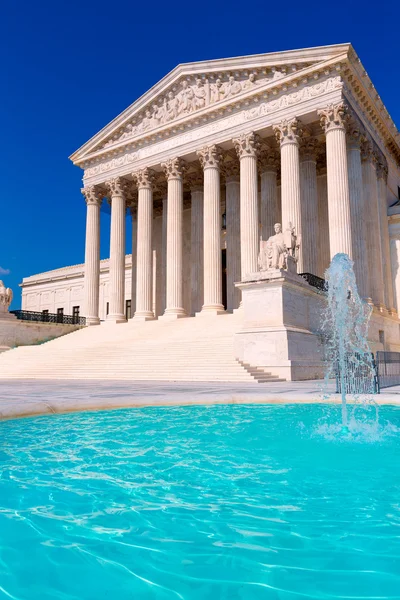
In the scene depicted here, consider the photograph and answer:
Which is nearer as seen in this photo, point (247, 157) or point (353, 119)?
point (353, 119)

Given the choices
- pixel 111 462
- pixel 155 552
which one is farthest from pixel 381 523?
pixel 111 462

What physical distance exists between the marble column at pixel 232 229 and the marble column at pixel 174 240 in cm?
381

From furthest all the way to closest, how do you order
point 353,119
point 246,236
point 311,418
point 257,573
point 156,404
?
point 246,236 < point 353,119 < point 156,404 < point 311,418 < point 257,573

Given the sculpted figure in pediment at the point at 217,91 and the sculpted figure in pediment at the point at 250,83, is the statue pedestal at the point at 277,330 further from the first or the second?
the sculpted figure in pediment at the point at 217,91

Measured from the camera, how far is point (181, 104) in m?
34.7

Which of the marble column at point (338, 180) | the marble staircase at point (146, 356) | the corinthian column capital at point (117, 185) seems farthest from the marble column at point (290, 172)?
the corinthian column capital at point (117, 185)

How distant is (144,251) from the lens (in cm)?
3550

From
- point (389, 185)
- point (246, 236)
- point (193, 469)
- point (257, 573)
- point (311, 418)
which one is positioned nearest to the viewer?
point (257, 573)

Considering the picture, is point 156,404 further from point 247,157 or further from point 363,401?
point 247,157

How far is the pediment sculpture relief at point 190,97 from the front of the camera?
30.9 m

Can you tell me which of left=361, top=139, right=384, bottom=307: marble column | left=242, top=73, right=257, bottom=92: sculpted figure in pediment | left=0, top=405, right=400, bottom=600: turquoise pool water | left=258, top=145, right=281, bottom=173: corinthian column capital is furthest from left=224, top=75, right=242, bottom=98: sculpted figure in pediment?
left=0, top=405, right=400, bottom=600: turquoise pool water

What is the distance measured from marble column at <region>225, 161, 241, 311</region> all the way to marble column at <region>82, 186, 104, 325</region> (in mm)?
10697

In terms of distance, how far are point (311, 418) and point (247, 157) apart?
2462 centimetres

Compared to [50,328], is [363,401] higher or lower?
lower
